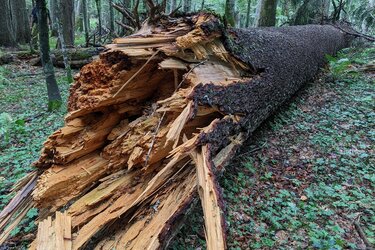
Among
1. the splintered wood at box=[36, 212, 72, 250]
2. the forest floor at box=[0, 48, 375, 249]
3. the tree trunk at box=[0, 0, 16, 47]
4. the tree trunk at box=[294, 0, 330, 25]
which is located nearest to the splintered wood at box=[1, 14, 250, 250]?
the splintered wood at box=[36, 212, 72, 250]

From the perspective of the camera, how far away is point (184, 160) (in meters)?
3.33

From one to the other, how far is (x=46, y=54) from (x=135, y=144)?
4960 mm

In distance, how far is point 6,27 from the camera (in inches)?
584

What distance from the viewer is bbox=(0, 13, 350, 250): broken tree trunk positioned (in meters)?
2.93

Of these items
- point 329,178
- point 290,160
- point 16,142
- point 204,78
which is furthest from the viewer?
point 16,142

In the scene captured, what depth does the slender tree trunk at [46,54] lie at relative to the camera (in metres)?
6.57

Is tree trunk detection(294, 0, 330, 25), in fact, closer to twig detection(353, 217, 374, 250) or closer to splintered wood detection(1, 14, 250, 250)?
splintered wood detection(1, 14, 250, 250)

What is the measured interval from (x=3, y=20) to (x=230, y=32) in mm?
14854

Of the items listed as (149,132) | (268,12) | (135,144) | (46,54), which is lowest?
(135,144)

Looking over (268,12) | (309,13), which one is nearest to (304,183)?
(268,12)

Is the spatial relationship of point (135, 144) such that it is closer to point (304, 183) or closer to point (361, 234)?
point (304, 183)

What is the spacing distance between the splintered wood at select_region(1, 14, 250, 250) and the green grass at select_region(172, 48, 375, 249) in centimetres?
61

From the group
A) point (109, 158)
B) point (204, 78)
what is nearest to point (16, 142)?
point (109, 158)

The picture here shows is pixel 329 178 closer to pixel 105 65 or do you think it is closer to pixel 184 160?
pixel 184 160
